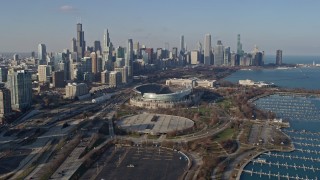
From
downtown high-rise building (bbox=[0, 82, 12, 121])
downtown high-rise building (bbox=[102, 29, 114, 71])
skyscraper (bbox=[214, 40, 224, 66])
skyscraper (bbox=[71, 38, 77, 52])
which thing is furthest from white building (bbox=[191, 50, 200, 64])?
downtown high-rise building (bbox=[0, 82, 12, 121])

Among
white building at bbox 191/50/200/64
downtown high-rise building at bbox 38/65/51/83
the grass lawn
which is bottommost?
the grass lawn

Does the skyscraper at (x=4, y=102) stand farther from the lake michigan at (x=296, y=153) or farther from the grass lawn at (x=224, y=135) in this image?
the lake michigan at (x=296, y=153)

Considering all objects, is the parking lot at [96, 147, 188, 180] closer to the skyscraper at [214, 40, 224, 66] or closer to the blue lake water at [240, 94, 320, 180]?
the blue lake water at [240, 94, 320, 180]

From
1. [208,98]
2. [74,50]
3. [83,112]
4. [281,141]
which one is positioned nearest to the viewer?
[281,141]

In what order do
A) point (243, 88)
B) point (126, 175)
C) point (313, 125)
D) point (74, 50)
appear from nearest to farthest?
point (126, 175) < point (313, 125) < point (243, 88) < point (74, 50)

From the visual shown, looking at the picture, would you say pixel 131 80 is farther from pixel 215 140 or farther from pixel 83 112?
pixel 215 140

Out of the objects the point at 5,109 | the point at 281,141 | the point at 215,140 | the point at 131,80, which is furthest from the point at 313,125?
the point at 131,80
